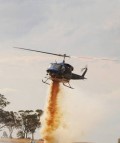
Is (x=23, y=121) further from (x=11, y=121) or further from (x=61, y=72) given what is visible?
(x=61, y=72)

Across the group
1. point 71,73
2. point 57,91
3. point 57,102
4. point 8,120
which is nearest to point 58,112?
point 57,102

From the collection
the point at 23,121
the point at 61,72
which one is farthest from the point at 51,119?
the point at 23,121

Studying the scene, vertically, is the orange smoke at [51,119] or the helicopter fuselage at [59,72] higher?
the helicopter fuselage at [59,72]

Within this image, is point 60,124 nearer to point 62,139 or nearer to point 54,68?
point 62,139

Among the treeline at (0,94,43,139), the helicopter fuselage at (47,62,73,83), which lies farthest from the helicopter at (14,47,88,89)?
the treeline at (0,94,43,139)

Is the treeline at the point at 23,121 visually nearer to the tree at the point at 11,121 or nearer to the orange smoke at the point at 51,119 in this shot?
the tree at the point at 11,121

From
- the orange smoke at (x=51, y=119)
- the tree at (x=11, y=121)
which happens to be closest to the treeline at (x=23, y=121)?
the tree at (x=11, y=121)

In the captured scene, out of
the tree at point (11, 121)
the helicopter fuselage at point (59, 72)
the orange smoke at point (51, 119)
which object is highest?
the tree at point (11, 121)

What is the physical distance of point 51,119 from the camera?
78.3m

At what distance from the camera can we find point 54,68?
210 ft

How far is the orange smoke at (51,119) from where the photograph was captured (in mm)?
75225

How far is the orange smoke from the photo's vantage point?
75225mm

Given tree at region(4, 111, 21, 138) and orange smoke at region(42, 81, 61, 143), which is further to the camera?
tree at region(4, 111, 21, 138)

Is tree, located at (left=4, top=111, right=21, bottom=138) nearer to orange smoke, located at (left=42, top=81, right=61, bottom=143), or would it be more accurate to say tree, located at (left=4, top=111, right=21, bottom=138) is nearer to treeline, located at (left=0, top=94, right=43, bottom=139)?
treeline, located at (left=0, top=94, right=43, bottom=139)
